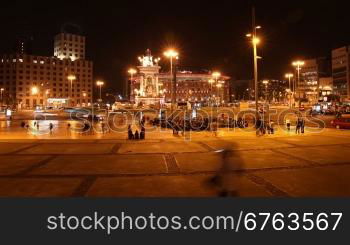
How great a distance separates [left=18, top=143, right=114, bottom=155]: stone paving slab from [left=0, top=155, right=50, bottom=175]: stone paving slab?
1880 millimetres

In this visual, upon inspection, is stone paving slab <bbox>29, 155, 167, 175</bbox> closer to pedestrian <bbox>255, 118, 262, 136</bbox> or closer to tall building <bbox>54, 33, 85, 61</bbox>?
pedestrian <bbox>255, 118, 262, 136</bbox>

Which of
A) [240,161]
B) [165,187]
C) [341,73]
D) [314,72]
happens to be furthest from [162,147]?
[314,72]

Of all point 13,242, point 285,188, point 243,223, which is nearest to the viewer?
point 13,242

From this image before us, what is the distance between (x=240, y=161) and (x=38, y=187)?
8.67 metres

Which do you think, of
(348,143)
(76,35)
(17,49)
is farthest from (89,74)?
(348,143)

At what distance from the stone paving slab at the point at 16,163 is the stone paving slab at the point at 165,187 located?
167 inches

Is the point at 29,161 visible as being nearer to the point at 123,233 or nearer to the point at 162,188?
the point at 162,188

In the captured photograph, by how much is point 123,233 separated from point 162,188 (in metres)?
4.15

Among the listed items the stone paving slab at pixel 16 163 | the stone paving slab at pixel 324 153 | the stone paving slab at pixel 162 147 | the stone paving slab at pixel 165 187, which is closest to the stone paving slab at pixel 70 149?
the stone paving slab at pixel 162 147

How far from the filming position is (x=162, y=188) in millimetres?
11688

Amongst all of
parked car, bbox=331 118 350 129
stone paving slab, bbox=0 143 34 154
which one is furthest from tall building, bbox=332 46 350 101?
stone paving slab, bbox=0 143 34 154

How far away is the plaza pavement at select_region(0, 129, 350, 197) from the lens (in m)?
11.2

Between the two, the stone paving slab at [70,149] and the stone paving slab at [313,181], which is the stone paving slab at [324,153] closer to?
the stone paving slab at [313,181]

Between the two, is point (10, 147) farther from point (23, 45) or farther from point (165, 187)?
point (23, 45)
